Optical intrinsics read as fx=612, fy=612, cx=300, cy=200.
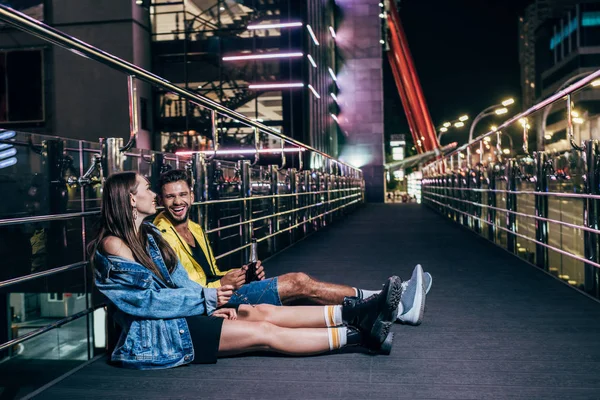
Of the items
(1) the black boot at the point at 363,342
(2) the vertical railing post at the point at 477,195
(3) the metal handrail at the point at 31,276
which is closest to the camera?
(3) the metal handrail at the point at 31,276

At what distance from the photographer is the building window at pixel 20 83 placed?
76.6ft

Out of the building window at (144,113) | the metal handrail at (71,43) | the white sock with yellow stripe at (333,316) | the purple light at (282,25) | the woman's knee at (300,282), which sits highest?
the purple light at (282,25)

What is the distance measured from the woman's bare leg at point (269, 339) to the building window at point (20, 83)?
76.1 ft

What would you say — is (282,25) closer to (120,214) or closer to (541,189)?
(541,189)

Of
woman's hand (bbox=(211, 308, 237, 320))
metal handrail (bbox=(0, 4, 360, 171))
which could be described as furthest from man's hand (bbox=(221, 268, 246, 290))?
metal handrail (bbox=(0, 4, 360, 171))

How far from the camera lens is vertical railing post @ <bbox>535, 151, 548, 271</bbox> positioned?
6.17m

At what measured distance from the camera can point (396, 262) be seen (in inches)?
273

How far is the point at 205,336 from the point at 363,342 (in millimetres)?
818

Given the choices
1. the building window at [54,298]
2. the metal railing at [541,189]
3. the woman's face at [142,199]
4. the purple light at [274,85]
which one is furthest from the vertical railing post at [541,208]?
the building window at [54,298]

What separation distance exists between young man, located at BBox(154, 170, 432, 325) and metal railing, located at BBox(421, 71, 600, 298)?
1.75 meters

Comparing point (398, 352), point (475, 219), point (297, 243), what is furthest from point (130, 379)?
point (475, 219)

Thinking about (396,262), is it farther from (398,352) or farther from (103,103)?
(103,103)

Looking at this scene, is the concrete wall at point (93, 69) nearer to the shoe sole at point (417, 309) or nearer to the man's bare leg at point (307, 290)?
the man's bare leg at point (307, 290)

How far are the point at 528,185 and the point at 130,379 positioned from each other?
17.8ft
